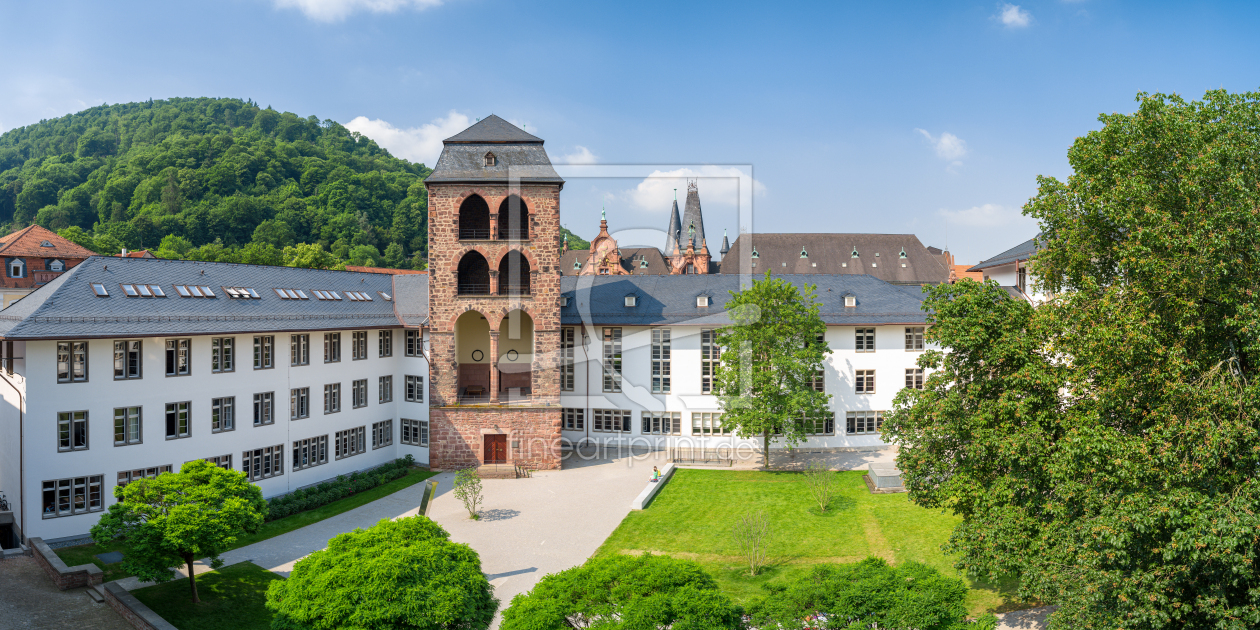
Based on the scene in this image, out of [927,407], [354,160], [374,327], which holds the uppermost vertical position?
[354,160]

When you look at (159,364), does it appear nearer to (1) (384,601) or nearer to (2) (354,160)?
(1) (384,601)

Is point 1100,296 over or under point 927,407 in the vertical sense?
over

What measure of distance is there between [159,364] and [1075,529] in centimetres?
2971

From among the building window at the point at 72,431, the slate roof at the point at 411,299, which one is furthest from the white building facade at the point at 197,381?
the slate roof at the point at 411,299

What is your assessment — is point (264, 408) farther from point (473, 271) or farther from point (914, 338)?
point (914, 338)

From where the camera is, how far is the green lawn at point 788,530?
22953 mm

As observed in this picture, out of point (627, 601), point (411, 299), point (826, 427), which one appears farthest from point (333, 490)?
point (826, 427)

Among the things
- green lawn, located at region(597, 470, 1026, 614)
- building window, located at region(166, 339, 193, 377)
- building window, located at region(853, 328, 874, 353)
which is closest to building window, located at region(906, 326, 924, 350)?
building window, located at region(853, 328, 874, 353)

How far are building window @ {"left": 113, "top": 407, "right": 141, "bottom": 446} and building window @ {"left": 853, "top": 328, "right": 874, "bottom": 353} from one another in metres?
33.9

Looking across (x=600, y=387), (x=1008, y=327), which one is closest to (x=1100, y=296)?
(x=1008, y=327)

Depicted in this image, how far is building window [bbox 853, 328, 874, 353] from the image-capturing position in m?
40.0

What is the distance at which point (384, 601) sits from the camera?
1411 cm

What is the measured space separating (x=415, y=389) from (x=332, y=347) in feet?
17.5

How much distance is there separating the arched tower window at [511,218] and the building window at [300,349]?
10.5 metres
